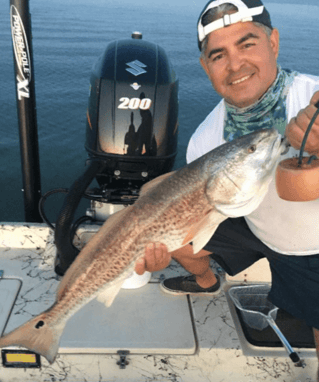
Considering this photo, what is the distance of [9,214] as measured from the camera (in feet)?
19.8

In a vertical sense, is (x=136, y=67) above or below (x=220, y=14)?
below

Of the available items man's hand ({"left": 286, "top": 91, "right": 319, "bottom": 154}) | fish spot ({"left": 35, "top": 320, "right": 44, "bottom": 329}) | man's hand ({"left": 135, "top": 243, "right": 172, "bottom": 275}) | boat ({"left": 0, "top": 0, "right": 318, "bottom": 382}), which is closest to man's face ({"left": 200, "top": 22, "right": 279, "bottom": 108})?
man's hand ({"left": 286, "top": 91, "right": 319, "bottom": 154})

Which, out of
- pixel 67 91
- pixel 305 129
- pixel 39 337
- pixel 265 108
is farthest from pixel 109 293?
pixel 67 91

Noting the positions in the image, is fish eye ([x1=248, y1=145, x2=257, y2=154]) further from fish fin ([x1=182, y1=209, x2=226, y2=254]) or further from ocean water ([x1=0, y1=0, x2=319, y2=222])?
ocean water ([x1=0, y1=0, x2=319, y2=222])

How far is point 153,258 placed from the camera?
90.4 inches

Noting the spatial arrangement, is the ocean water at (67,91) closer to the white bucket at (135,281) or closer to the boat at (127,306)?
the boat at (127,306)

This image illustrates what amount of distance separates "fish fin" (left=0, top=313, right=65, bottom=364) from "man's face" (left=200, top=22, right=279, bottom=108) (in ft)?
6.02

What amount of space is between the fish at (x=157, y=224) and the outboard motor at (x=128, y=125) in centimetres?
126

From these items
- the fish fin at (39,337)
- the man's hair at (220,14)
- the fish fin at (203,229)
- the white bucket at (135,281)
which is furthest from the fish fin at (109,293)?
the man's hair at (220,14)

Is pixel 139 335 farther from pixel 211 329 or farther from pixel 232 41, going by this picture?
pixel 232 41

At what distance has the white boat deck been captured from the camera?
8.44 ft

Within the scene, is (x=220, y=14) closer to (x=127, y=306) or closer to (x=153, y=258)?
(x=153, y=258)

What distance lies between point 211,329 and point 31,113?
2598 mm

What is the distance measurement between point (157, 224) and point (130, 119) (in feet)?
5.48
